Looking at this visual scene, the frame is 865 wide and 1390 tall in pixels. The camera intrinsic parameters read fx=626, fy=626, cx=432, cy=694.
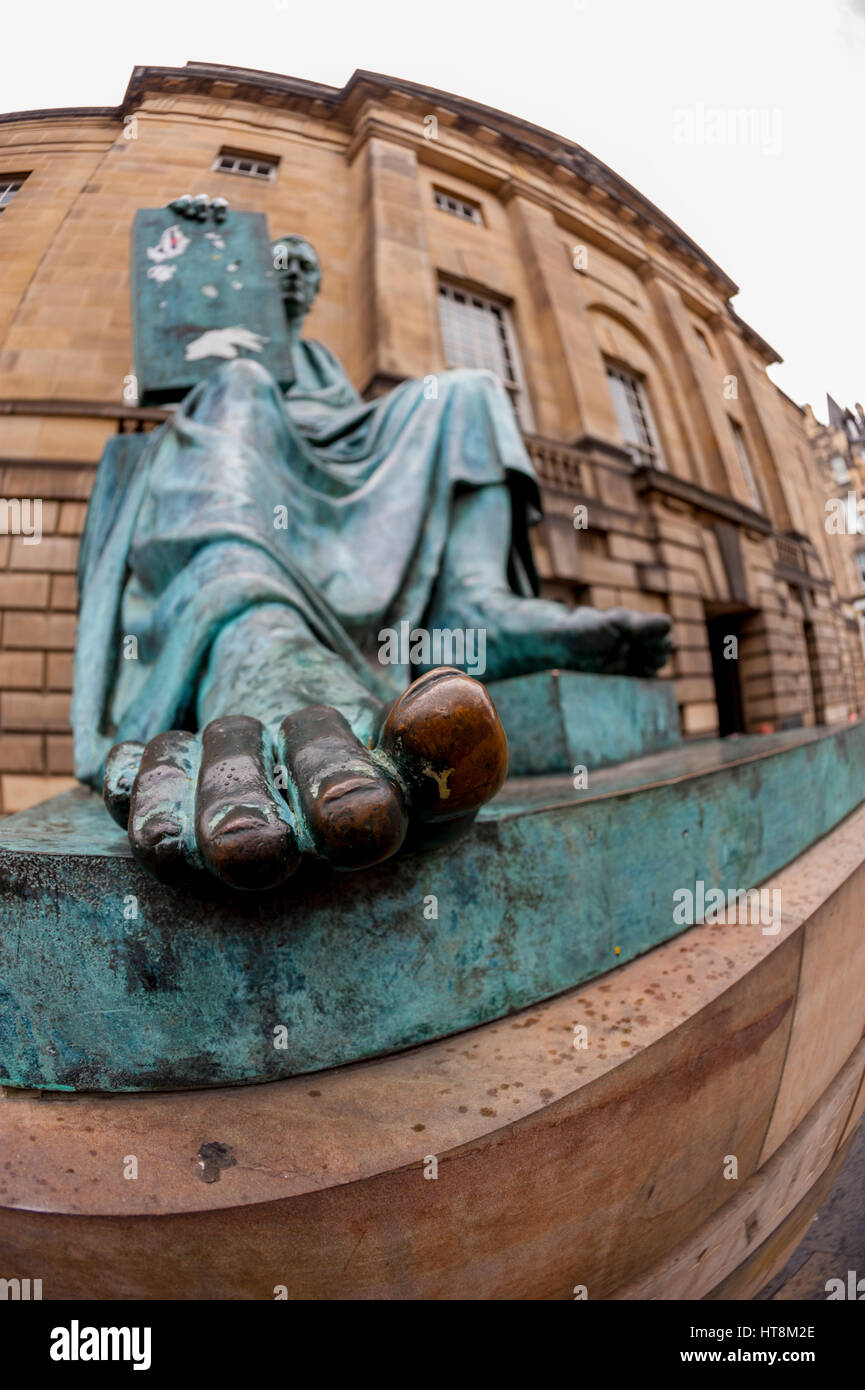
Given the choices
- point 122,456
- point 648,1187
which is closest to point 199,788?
point 648,1187

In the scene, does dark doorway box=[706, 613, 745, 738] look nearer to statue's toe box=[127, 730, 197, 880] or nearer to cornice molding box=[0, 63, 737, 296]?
cornice molding box=[0, 63, 737, 296]

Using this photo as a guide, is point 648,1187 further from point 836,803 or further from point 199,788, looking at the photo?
point 836,803

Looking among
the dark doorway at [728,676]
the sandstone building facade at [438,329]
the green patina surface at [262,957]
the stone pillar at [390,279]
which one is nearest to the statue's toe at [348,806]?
the green patina surface at [262,957]

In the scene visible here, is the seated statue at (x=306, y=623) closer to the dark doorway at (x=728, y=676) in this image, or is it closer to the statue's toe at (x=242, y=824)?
the statue's toe at (x=242, y=824)

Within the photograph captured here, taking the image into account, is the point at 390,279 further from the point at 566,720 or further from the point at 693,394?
the point at 566,720

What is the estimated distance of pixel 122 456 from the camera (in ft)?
8.44

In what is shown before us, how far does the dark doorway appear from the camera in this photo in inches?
517

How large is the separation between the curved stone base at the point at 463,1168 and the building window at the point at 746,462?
55.7 ft

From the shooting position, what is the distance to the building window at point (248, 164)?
9859 millimetres

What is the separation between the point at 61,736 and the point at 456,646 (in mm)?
6146

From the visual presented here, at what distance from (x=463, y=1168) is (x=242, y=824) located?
0.44 metres

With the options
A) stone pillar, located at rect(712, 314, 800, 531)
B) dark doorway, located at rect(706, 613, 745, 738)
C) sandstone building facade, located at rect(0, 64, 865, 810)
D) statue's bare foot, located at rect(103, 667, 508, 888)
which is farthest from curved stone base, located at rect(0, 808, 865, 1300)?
stone pillar, located at rect(712, 314, 800, 531)

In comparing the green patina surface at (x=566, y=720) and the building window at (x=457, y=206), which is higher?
the building window at (x=457, y=206)

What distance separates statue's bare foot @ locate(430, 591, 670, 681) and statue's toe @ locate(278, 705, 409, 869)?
48.9 inches
